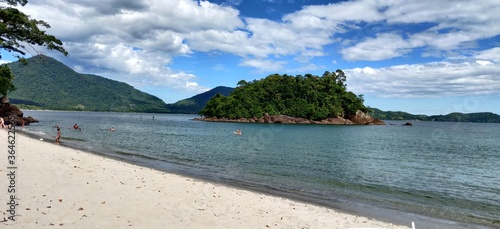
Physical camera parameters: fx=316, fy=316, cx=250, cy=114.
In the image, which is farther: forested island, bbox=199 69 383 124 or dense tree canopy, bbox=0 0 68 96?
forested island, bbox=199 69 383 124

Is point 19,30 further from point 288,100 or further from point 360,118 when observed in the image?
point 360,118

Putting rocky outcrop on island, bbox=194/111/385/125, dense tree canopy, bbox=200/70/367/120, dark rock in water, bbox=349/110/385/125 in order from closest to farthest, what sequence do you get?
rocky outcrop on island, bbox=194/111/385/125 → dense tree canopy, bbox=200/70/367/120 → dark rock in water, bbox=349/110/385/125

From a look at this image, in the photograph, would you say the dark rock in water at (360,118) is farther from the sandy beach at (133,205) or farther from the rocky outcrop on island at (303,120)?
the sandy beach at (133,205)

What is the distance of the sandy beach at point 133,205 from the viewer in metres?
10.3

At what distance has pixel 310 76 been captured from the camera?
7579 inches

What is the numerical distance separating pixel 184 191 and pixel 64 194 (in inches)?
215

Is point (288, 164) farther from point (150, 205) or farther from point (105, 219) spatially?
point (105, 219)

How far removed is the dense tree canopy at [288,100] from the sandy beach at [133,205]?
149324 mm

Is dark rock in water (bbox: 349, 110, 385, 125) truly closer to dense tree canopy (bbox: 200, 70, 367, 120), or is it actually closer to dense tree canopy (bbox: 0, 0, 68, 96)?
dense tree canopy (bbox: 200, 70, 367, 120)

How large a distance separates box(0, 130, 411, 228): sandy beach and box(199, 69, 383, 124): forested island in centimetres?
14784

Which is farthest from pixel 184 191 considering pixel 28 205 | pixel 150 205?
pixel 28 205

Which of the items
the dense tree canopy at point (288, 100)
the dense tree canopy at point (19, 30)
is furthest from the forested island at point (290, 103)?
the dense tree canopy at point (19, 30)

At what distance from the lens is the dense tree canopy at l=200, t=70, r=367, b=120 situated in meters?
169

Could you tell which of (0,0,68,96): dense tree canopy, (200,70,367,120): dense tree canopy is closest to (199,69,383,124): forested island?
(200,70,367,120): dense tree canopy
